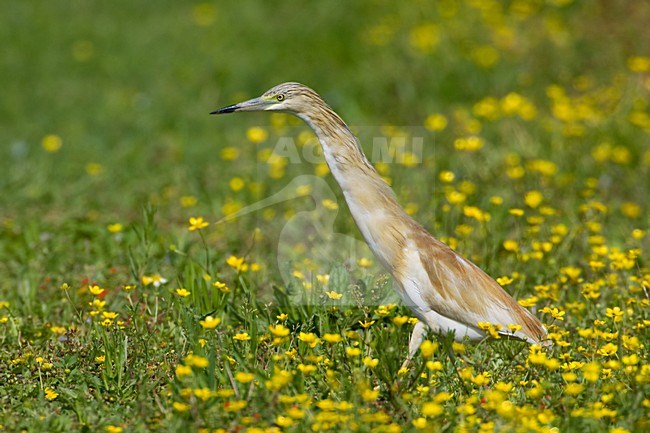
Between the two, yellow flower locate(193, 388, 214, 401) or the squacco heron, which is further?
the squacco heron

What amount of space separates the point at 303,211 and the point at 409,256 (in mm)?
2462

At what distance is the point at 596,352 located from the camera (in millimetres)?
4117

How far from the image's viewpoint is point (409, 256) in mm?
4285

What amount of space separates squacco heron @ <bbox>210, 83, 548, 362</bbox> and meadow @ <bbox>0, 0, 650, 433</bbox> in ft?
0.42

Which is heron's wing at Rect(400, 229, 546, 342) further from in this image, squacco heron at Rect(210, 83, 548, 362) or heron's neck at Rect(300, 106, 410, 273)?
heron's neck at Rect(300, 106, 410, 273)

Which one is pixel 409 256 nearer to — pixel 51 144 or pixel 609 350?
pixel 609 350

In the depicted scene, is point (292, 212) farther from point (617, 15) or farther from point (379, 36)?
point (617, 15)

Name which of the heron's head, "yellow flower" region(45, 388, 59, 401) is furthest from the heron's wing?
"yellow flower" region(45, 388, 59, 401)

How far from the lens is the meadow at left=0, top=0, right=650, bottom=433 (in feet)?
12.5

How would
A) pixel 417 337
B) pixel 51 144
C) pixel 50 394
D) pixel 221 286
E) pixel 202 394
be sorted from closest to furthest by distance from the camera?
pixel 202 394 → pixel 50 394 → pixel 417 337 → pixel 221 286 → pixel 51 144

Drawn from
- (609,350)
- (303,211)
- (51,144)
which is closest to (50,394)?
(609,350)

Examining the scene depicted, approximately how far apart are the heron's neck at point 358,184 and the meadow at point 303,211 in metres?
0.33

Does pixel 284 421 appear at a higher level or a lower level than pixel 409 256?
lower

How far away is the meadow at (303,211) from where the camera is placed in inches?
150
